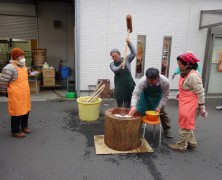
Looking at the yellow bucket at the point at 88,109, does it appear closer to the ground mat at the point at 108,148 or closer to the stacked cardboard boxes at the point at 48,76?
the ground mat at the point at 108,148

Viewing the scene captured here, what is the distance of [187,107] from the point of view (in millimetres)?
3193

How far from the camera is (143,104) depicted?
3826 mm

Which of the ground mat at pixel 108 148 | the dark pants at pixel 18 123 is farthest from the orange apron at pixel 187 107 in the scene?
the dark pants at pixel 18 123

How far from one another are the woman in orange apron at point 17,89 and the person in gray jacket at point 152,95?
1987 mm

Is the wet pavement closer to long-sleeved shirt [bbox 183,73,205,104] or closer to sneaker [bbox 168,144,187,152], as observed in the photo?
sneaker [bbox 168,144,187,152]

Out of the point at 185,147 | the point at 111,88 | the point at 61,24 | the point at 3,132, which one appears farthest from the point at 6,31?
the point at 185,147

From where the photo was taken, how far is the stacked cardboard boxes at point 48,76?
7641 millimetres

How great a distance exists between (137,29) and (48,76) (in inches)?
147

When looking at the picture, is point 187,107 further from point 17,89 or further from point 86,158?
point 17,89

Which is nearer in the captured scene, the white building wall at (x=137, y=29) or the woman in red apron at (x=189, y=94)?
the woman in red apron at (x=189, y=94)

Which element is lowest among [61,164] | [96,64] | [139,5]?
[61,164]

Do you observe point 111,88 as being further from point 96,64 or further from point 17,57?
point 17,57

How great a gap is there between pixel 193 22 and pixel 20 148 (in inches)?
257

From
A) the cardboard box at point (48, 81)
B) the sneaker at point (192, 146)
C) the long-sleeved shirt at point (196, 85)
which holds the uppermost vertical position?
the long-sleeved shirt at point (196, 85)
